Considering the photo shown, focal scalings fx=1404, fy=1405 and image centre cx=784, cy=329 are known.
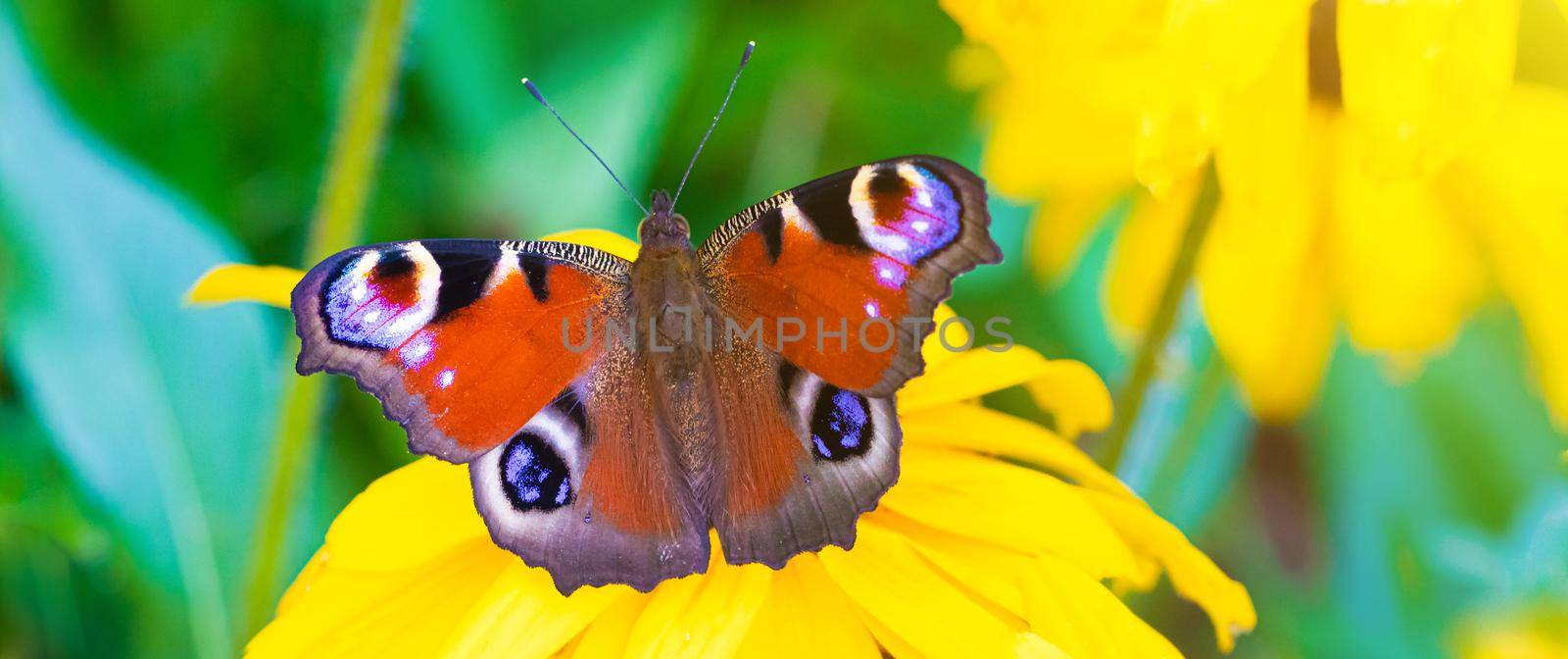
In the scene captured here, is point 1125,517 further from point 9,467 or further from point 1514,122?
point 9,467

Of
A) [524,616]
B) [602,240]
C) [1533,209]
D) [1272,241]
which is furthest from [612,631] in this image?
[1533,209]

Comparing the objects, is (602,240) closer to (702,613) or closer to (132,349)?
(702,613)

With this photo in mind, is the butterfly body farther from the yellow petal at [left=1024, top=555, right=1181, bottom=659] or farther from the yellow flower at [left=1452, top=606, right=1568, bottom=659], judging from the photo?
the yellow flower at [left=1452, top=606, right=1568, bottom=659]

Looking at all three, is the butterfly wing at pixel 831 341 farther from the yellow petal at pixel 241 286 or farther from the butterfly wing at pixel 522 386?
the yellow petal at pixel 241 286

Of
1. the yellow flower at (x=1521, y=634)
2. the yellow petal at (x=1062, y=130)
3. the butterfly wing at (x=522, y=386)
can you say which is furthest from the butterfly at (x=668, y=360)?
the yellow flower at (x=1521, y=634)

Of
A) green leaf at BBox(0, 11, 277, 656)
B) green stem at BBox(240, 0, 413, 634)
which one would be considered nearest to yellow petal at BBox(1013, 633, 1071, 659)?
green stem at BBox(240, 0, 413, 634)

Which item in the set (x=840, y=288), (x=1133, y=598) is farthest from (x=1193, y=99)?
(x=1133, y=598)
